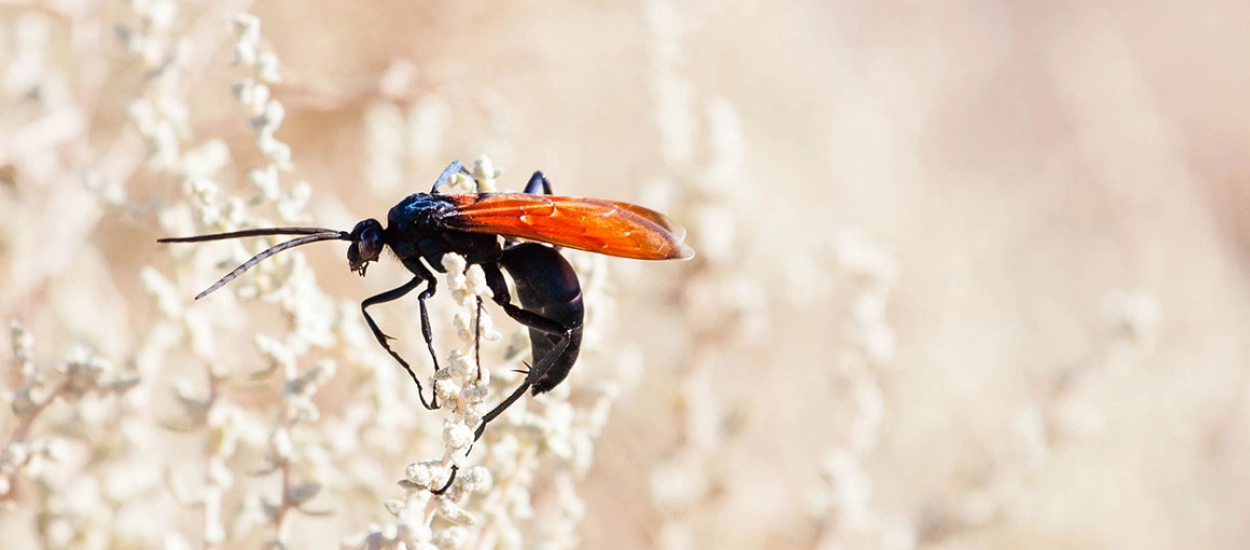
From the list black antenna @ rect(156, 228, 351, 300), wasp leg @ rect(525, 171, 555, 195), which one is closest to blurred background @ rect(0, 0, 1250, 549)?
black antenna @ rect(156, 228, 351, 300)

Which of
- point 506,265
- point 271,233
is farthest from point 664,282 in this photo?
point 271,233

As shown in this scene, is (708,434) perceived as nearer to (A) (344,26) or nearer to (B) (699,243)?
(B) (699,243)

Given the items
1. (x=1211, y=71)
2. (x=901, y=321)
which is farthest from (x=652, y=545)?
(x=1211, y=71)

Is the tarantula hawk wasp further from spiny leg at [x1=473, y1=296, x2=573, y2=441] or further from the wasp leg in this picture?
the wasp leg

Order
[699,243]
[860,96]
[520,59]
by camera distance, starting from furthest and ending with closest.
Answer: [860,96] < [520,59] < [699,243]

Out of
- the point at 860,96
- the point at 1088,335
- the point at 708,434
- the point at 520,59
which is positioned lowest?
the point at 708,434
